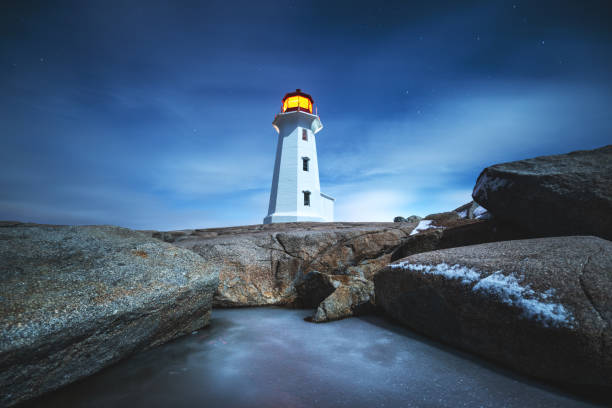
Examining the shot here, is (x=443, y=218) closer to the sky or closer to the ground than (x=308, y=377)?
closer to the sky

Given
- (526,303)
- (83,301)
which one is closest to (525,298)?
(526,303)

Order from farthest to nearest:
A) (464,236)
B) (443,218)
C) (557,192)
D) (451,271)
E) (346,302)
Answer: (443,218) → (464,236) → (346,302) → (557,192) → (451,271)

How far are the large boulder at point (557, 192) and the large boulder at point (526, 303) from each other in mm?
467

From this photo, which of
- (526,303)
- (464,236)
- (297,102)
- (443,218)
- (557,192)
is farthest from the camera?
(297,102)

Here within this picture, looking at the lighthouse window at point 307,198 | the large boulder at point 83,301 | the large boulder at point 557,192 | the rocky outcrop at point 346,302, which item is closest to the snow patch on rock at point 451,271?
the rocky outcrop at point 346,302

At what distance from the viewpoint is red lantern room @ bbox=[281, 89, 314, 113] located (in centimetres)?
1684

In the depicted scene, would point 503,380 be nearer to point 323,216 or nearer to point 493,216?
point 493,216

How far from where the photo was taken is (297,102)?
1692cm

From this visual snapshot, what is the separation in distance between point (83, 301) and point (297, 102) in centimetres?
1720

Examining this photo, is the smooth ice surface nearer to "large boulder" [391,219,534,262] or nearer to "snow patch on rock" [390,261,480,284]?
"snow patch on rock" [390,261,480,284]

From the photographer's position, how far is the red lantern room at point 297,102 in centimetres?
1684

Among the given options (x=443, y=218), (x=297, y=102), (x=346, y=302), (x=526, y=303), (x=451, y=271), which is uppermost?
(x=297, y=102)

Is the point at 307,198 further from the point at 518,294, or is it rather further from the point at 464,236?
the point at 518,294

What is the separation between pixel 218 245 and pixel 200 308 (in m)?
1.66
